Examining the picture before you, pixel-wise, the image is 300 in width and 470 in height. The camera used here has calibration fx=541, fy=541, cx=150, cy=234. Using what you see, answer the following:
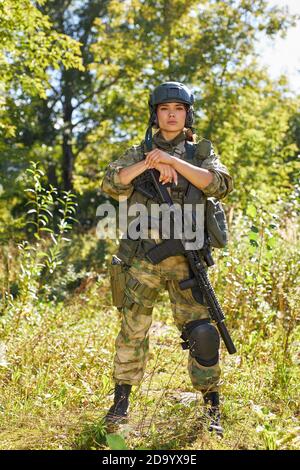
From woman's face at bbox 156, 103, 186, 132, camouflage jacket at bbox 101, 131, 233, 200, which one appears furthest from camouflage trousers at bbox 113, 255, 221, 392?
woman's face at bbox 156, 103, 186, 132

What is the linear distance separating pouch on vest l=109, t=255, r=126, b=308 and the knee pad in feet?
1.47

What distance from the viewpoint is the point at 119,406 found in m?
3.24

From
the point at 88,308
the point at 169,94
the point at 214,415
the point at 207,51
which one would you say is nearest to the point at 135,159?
the point at 169,94

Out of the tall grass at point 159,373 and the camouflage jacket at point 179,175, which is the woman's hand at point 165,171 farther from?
the tall grass at point 159,373

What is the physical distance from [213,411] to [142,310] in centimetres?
73

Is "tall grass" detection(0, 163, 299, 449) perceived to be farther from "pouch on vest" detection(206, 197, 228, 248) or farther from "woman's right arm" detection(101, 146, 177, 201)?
"woman's right arm" detection(101, 146, 177, 201)

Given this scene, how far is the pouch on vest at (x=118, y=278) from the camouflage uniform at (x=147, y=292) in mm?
42

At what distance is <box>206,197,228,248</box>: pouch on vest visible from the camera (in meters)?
3.29

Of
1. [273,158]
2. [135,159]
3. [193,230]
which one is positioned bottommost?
[193,230]

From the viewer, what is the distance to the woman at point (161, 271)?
323cm

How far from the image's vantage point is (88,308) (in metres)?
6.26

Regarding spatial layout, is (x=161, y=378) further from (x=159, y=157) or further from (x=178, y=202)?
(x=159, y=157)
